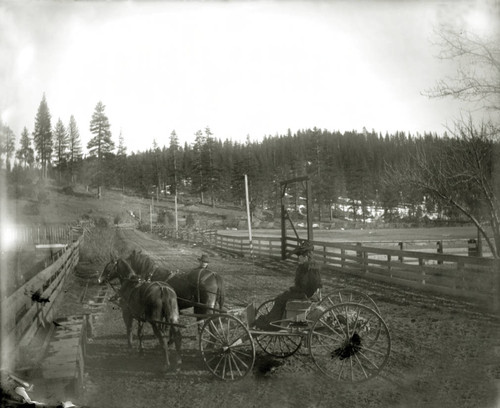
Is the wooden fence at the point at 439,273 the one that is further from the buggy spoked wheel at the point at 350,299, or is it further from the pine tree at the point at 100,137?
the pine tree at the point at 100,137

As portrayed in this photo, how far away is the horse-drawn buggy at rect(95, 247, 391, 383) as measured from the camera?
499 cm

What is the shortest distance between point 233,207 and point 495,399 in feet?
51.8

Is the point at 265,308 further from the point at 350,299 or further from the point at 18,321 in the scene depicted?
the point at 18,321

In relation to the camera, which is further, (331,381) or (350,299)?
(350,299)

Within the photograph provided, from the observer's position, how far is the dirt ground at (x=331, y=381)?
4.43 metres

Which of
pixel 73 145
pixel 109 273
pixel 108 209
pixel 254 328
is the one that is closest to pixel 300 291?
pixel 254 328

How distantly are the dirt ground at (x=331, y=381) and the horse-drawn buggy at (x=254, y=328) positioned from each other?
0.21 meters

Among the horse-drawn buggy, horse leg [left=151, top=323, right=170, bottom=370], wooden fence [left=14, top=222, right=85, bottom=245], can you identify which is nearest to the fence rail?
wooden fence [left=14, top=222, right=85, bottom=245]

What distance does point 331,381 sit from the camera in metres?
4.88

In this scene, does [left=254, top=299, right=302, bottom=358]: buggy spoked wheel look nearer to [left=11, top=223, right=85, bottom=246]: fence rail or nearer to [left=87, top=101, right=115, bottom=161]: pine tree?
[left=11, top=223, right=85, bottom=246]: fence rail

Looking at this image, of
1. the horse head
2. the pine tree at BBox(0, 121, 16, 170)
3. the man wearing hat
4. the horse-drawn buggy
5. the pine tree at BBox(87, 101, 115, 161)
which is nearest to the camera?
the pine tree at BBox(0, 121, 16, 170)

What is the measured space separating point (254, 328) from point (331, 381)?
54.6 inches

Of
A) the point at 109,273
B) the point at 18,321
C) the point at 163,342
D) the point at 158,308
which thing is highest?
the point at 109,273

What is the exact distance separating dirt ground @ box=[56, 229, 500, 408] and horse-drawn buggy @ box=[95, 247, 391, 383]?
0.21 m
